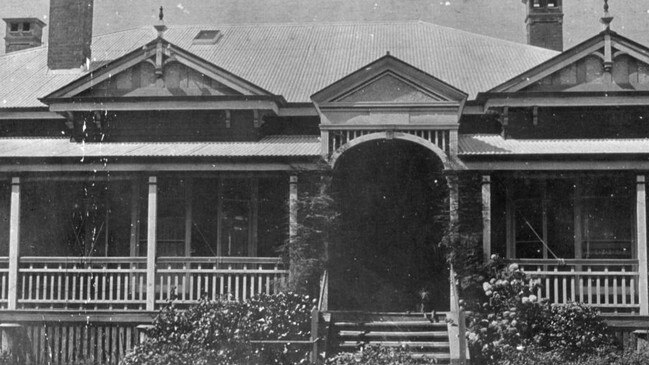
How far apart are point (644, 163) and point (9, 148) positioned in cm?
1298

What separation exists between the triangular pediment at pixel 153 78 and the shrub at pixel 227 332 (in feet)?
17.7

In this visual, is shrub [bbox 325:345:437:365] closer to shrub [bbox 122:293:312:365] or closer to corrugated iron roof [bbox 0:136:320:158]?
shrub [bbox 122:293:312:365]

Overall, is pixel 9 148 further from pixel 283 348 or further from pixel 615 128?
pixel 615 128

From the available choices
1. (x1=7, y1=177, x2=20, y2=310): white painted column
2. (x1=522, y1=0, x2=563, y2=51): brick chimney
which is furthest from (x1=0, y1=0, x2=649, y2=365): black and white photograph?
(x1=522, y1=0, x2=563, y2=51): brick chimney

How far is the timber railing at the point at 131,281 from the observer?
17484 millimetres

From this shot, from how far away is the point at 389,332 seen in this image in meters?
16.3

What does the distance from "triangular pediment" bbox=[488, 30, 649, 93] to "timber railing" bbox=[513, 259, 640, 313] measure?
3.65 meters

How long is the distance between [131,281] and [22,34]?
43.7 ft

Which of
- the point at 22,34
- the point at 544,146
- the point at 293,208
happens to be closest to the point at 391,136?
the point at 293,208

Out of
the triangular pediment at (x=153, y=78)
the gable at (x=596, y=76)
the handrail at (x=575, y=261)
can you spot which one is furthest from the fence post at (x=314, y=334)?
the gable at (x=596, y=76)

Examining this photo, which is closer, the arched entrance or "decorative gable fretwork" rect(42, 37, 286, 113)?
the arched entrance

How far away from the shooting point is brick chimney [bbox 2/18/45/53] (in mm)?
28156

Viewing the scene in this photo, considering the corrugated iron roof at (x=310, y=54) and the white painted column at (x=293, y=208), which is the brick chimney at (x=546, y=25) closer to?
the corrugated iron roof at (x=310, y=54)

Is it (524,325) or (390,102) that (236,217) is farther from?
(524,325)
